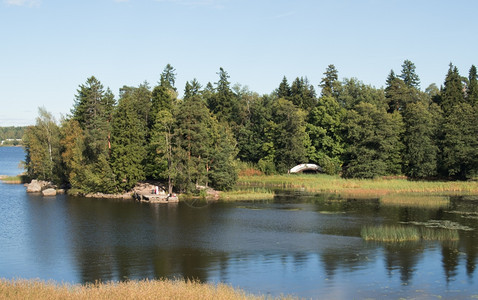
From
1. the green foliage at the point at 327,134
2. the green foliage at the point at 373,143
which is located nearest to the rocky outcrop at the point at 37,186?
the green foliage at the point at 327,134

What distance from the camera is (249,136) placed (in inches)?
4215

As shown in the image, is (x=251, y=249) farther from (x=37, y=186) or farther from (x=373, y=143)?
(x=373, y=143)

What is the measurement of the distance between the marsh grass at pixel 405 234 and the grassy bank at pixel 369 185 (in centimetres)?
2825

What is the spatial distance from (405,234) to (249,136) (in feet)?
223

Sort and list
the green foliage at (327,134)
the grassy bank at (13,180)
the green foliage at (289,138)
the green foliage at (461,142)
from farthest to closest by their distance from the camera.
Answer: the grassy bank at (13,180), the green foliage at (327,134), the green foliage at (289,138), the green foliage at (461,142)

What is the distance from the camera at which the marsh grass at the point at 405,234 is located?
134 ft

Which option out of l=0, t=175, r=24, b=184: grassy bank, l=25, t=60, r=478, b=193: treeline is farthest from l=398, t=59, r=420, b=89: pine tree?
l=0, t=175, r=24, b=184: grassy bank

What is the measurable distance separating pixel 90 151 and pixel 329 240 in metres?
47.6

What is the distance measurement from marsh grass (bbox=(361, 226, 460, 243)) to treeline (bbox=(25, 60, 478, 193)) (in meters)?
31.9

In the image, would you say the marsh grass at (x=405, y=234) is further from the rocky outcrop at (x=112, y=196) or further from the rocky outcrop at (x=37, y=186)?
the rocky outcrop at (x=37, y=186)

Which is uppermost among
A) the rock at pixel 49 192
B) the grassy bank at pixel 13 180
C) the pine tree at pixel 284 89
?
the pine tree at pixel 284 89

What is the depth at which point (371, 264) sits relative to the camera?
109 feet

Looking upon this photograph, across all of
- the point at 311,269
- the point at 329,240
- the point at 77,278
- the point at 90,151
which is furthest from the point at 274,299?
the point at 90,151

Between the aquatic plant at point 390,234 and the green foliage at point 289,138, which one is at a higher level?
the green foliage at point 289,138
